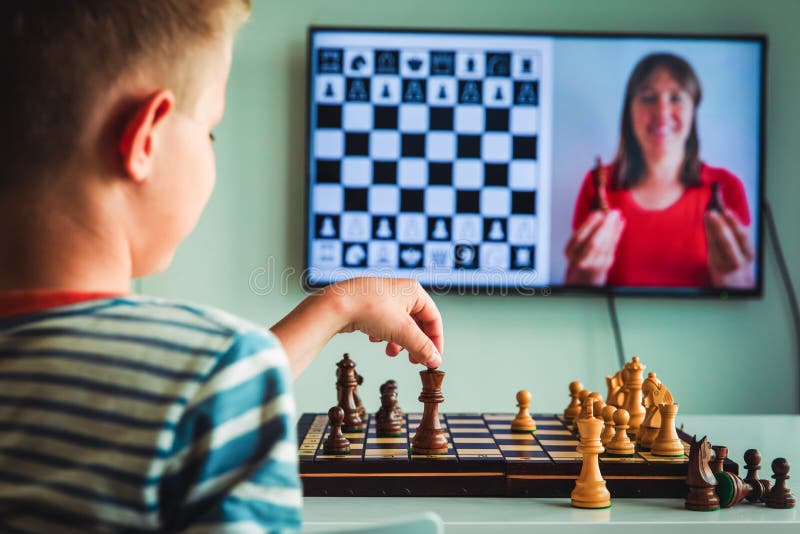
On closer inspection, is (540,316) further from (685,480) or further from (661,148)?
(685,480)

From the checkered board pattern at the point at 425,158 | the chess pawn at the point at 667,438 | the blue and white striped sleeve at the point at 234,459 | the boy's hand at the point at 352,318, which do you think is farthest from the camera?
the checkered board pattern at the point at 425,158

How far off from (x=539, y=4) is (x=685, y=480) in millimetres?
2337

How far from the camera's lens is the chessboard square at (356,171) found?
302 cm

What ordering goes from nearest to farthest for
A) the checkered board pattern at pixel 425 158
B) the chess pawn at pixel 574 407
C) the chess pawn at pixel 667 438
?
the chess pawn at pixel 667 438 → the chess pawn at pixel 574 407 → the checkered board pattern at pixel 425 158

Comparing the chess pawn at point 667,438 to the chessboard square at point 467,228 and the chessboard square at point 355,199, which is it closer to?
the chessboard square at point 467,228

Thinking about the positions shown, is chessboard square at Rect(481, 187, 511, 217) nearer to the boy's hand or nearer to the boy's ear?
the boy's hand

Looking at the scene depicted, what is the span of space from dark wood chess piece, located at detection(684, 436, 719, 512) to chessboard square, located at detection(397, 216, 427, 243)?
6.30 feet

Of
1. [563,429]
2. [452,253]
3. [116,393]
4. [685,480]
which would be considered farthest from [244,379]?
[452,253]

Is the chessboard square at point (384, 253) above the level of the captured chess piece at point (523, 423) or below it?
above

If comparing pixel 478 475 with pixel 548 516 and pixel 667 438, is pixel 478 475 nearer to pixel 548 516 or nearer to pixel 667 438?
A: pixel 548 516

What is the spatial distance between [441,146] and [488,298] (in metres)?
0.59

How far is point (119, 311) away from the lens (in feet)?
1.96

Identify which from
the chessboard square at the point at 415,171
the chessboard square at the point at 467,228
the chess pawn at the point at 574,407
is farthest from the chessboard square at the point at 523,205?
the chess pawn at the point at 574,407

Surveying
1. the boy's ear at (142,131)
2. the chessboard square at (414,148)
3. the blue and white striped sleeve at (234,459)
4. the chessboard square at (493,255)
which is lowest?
the blue and white striped sleeve at (234,459)
